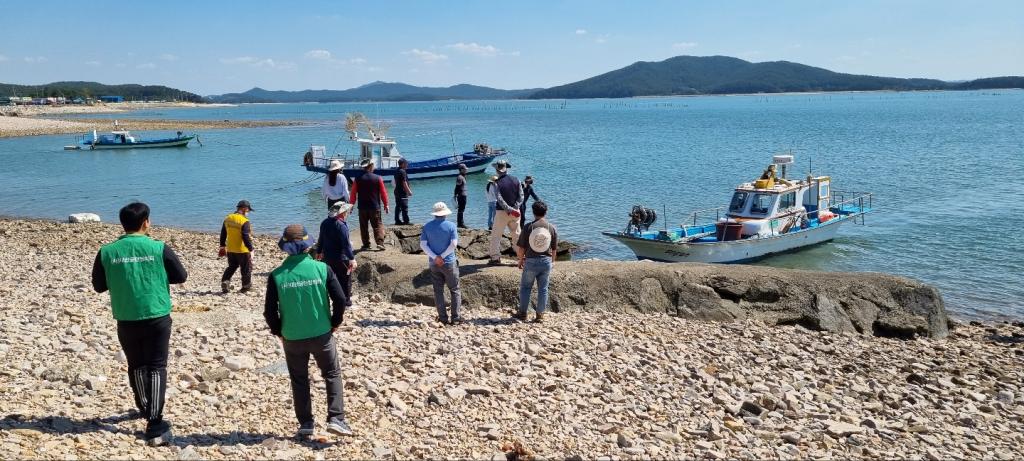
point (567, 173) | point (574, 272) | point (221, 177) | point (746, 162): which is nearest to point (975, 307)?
point (574, 272)

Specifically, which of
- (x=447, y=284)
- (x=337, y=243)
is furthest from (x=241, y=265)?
(x=447, y=284)

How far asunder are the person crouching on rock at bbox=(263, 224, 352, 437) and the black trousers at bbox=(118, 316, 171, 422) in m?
0.78

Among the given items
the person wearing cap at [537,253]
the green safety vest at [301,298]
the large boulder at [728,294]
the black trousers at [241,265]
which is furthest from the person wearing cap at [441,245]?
the black trousers at [241,265]

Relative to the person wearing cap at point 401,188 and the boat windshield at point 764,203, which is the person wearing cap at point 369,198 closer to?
the person wearing cap at point 401,188

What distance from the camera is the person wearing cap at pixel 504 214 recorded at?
11.1 meters

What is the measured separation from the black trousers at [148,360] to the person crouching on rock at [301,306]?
0.78m

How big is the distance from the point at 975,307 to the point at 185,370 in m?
15.1

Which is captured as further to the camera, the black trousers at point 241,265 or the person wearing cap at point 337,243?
the black trousers at point 241,265

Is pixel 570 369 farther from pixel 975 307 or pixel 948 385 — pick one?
pixel 975 307

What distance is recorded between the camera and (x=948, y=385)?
8047 millimetres

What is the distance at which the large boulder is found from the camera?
10375mm

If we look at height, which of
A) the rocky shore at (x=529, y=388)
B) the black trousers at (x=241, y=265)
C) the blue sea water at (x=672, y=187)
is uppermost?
the black trousers at (x=241, y=265)

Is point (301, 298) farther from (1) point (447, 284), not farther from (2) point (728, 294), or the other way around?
(2) point (728, 294)

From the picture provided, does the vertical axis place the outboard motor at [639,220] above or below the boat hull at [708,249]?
above
